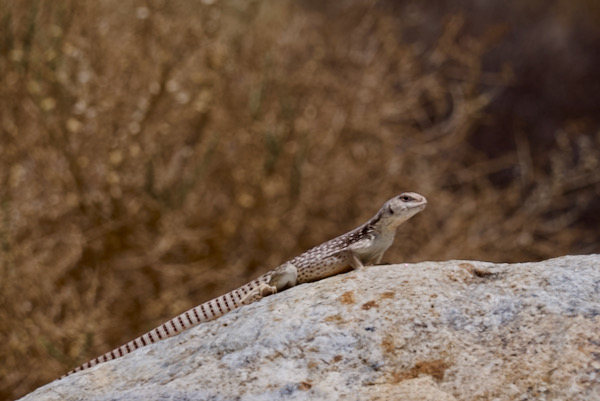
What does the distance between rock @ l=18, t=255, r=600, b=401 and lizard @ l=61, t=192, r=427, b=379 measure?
29 centimetres

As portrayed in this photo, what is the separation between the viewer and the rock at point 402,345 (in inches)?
128

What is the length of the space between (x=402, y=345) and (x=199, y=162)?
624 cm

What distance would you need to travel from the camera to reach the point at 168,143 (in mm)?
9453

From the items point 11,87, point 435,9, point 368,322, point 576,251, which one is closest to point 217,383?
point 368,322

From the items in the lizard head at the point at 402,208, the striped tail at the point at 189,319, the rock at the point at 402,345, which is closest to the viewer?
the rock at the point at 402,345

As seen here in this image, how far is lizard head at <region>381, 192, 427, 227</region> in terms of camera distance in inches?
188

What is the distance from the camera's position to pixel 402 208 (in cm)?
477

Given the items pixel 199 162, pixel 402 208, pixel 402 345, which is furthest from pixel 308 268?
pixel 199 162

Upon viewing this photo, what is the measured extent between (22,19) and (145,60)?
137 cm

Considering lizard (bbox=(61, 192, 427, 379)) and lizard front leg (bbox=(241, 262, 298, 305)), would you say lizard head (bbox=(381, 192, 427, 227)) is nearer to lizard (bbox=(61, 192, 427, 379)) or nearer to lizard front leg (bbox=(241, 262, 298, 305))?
lizard (bbox=(61, 192, 427, 379))

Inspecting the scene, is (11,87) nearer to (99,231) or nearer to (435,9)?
(99,231)

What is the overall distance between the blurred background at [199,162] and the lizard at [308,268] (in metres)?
3.94

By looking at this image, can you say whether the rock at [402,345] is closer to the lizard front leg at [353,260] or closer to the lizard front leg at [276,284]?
the lizard front leg at [276,284]

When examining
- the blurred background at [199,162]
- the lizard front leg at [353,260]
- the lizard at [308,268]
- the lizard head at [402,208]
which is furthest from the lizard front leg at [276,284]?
the blurred background at [199,162]
